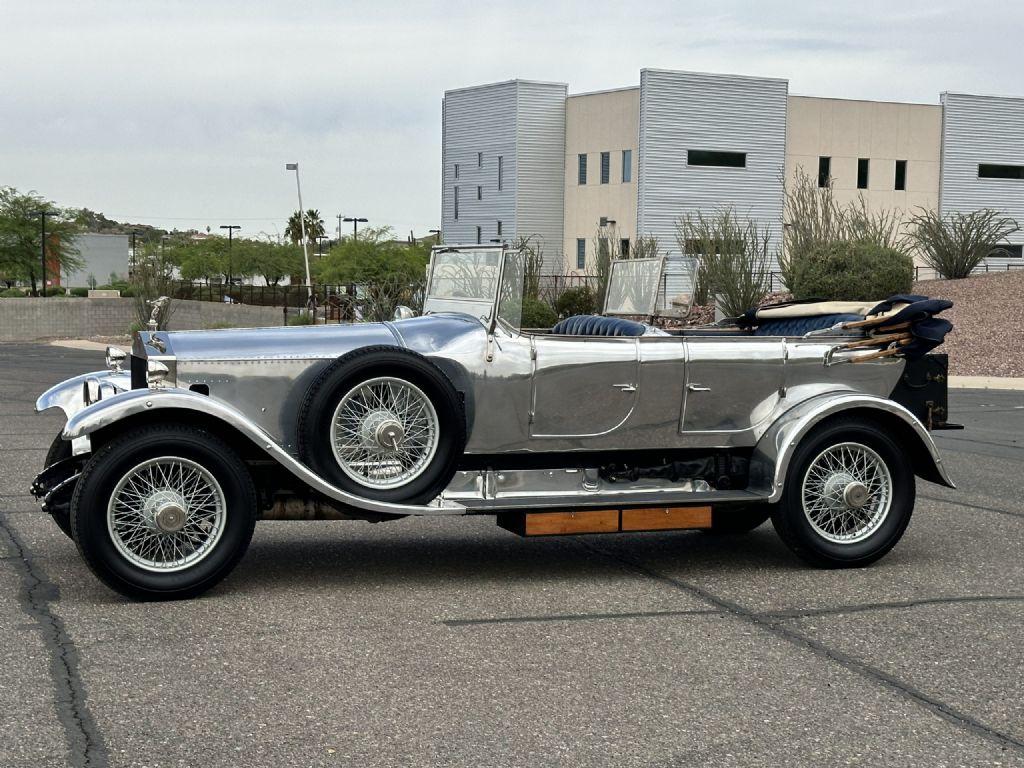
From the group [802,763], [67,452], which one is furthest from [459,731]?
[67,452]

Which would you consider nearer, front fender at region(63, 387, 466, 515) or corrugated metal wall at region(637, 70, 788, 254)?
front fender at region(63, 387, 466, 515)

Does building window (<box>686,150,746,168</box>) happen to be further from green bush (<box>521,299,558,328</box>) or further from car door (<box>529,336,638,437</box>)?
car door (<box>529,336,638,437</box>)

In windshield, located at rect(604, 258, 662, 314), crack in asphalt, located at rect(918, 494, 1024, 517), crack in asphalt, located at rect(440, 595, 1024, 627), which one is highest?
windshield, located at rect(604, 258, 662, 314)

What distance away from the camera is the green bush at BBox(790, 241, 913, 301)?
1072 inches

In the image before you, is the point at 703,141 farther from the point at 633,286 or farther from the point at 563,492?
the point at 563,492

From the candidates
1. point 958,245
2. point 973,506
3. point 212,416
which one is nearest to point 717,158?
point 958,245

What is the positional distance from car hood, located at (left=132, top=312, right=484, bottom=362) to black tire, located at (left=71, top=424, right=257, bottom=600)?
499mm

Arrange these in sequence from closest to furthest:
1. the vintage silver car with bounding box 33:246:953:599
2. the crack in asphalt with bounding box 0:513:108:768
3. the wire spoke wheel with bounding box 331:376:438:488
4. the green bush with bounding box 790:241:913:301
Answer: the crack in asphalt with bounding box 0:513:108:768 → the vintage silver car with bounding box 33:246:953:599 → the wire spoke wheel with bounding box 331:376:438:488 → the green bush with bounding box 790:241:913:301

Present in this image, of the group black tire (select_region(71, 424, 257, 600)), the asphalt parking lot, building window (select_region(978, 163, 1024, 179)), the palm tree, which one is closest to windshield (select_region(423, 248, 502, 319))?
the asphalt parking lot

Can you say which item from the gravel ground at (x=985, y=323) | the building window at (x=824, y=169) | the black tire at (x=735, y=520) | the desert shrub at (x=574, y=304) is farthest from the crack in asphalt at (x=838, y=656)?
the building window at (x=824, y=169)

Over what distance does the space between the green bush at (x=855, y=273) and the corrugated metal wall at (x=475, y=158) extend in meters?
32.2

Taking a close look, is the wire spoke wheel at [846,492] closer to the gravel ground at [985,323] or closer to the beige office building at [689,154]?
the gravel ground at [985,323]

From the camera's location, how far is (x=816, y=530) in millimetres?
7477

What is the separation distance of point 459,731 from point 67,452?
352cm
